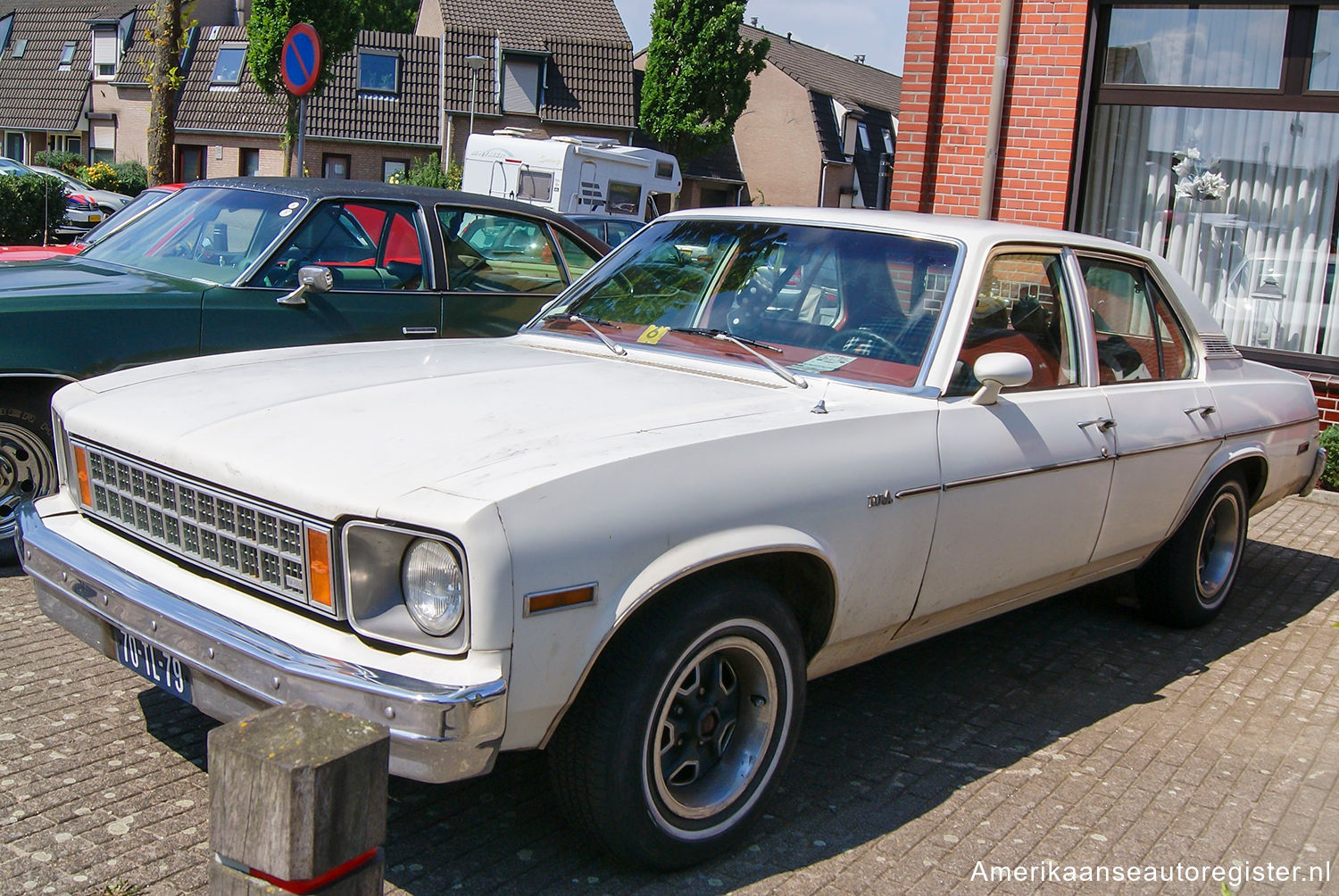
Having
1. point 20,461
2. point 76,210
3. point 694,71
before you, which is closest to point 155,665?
point 20,461

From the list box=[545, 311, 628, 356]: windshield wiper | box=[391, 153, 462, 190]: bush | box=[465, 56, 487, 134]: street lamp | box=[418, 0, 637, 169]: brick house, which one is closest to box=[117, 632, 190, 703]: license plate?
box=[545, 311, 628, 356]: windshield wiper

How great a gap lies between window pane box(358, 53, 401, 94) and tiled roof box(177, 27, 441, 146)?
0.76 feet

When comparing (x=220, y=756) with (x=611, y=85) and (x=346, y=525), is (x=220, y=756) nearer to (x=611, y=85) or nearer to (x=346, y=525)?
(x=346, y=525)

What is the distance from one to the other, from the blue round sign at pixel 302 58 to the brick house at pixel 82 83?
37430 mm

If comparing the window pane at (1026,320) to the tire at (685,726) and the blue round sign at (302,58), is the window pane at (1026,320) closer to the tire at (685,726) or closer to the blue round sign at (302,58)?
the tire at (685,726)

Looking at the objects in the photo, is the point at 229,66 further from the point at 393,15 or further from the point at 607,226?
the point at 607,226

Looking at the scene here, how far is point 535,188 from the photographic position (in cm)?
2367

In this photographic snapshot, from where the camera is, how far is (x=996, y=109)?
9.39 meters

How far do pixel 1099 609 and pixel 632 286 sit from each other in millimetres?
2736

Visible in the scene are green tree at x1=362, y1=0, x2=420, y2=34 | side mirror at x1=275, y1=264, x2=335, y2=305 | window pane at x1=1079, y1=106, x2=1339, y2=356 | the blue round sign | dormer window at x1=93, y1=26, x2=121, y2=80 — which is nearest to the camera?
side mirror at x1=275, y1=264, x2=335, y2=305

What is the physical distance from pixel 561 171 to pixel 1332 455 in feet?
55.7

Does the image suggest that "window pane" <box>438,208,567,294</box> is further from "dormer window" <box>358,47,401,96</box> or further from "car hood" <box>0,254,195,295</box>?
"dormer window" <box>358,47,401,96</box>

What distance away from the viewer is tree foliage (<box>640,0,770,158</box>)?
3878 cm

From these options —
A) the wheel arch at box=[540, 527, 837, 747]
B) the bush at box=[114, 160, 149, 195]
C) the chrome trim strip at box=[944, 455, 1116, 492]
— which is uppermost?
the bush at box=[114, 160, 149, 195]
